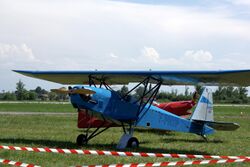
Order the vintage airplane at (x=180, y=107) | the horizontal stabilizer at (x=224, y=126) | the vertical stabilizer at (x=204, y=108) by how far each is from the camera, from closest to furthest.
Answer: the horizontal stabilizer at (x=224, y=126), the vertical stabilizer at (x=204, y=108), the vintage airplane at (x=180, y=107)

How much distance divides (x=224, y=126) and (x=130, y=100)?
3.71 metres

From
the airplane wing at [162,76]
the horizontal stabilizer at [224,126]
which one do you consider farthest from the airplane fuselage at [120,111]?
the horizontal stabilizer at [224,126]

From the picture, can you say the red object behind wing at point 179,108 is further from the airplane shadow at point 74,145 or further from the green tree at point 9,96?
the green tree at point 9,96

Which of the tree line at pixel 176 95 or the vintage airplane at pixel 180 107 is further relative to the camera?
the tree line at pixel 176 95

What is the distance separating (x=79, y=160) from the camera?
9.82m

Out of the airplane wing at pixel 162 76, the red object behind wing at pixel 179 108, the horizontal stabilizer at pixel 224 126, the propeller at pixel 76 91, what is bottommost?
the horizontal stabilizer at pixel 224 126

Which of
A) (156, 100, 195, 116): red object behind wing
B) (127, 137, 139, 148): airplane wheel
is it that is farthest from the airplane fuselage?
(156, 100, 195, 116): red object behind wing

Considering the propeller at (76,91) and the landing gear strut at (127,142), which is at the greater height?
the propeller at (76,91)

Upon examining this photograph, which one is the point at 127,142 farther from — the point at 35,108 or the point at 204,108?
the point at 35,108

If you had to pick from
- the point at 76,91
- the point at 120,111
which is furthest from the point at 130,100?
the point at 76,91

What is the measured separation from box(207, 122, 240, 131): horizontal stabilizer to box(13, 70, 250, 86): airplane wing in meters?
1.59

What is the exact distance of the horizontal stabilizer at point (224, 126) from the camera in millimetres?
15205

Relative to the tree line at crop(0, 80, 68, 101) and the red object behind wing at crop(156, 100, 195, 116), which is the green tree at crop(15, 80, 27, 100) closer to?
the tree line at crop(0, 80, 68, 101)

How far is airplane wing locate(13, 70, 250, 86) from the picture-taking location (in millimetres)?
12547
